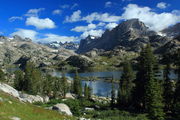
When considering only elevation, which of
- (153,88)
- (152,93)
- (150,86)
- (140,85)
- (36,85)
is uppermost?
(150,86)

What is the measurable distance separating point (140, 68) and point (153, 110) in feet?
68.9

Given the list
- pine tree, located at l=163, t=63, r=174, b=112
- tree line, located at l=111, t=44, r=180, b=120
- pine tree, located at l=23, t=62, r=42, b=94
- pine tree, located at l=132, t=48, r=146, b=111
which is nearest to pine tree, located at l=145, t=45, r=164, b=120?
tree line, located at l=111, t=44, r=180, b=120

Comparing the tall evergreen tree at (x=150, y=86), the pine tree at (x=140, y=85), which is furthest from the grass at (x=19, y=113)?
the pine tree at (x=140, y=85)

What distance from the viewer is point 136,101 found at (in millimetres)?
78312

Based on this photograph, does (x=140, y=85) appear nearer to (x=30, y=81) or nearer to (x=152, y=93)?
(x=152, y=93)

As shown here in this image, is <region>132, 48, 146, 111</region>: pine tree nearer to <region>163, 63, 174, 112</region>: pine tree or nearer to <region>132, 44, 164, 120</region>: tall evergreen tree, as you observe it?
<region>132, 44, 164, 120</region>: tall evergreen tree

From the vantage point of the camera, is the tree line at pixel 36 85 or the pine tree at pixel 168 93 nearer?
the pine tree at pixel 168 93

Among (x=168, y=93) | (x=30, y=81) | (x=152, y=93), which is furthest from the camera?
(x=30, y=81)

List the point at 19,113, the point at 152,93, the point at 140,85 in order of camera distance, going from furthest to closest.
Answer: the point at 140,85 → the point at 152,93 → the point at 19,113

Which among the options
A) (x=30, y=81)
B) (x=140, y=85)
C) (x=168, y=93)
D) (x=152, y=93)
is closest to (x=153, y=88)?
(x=152, y=93)

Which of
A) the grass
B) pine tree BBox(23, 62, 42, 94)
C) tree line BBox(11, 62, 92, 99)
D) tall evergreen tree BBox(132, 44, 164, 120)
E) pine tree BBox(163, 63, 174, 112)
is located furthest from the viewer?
tree line BBox(11, 62, 92, 99)

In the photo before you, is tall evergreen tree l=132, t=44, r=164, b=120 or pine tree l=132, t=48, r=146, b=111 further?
pine tree l=132, t=48, r=146, b=111

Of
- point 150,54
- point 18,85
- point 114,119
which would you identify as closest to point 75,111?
point 114,119

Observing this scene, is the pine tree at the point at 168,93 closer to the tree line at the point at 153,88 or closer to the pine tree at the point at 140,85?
the tree line at the point at 153,88
